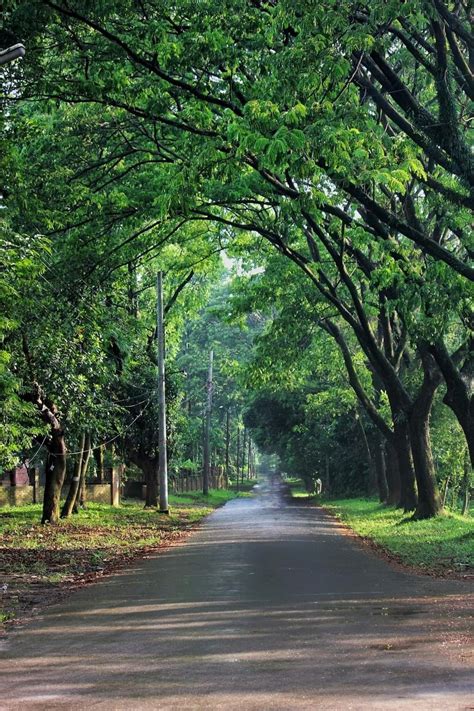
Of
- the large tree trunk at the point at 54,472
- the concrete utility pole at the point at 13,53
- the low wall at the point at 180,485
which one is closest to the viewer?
the concrete utility pole at the point at 13,53

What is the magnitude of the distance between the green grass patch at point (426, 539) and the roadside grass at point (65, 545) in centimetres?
559

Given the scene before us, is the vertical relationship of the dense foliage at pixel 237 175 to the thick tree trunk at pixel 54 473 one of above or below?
above

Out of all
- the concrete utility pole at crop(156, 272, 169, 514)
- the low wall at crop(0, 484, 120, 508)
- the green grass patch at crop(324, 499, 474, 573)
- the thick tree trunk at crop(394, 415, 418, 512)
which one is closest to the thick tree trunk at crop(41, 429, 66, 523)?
Answer: the concrete utility pole at crop(156, 272, 169, 514)

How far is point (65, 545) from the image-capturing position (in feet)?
63.3

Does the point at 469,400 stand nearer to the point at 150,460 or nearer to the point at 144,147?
the point at 144,147

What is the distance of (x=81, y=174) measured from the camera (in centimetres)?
1664

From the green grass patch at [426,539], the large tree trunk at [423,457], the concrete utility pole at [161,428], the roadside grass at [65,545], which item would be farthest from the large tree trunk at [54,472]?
the large tree trunk at [423,457]

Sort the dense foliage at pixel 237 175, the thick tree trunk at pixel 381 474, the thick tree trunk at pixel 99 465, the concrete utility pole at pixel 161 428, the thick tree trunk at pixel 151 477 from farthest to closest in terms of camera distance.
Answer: the thick tree trunk at pixel 381 474 < the thick tree trunk at pixel 151 477 < the thick tree trunk at pixel 99 465 < the concrete utility pole at pixel 161 428 < the dense foliage at pixel 237 175

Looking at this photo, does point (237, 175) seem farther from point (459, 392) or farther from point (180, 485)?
point (180, 485)

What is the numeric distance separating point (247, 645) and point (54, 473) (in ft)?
57.0

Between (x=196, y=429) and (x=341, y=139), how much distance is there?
60.3 m

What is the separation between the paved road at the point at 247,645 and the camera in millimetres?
6172

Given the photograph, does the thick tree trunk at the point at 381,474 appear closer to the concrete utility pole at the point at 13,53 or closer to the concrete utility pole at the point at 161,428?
the concrete utility pole at the point at 161,428

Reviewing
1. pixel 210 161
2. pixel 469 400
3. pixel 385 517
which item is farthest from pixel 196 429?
pixel 210 161
